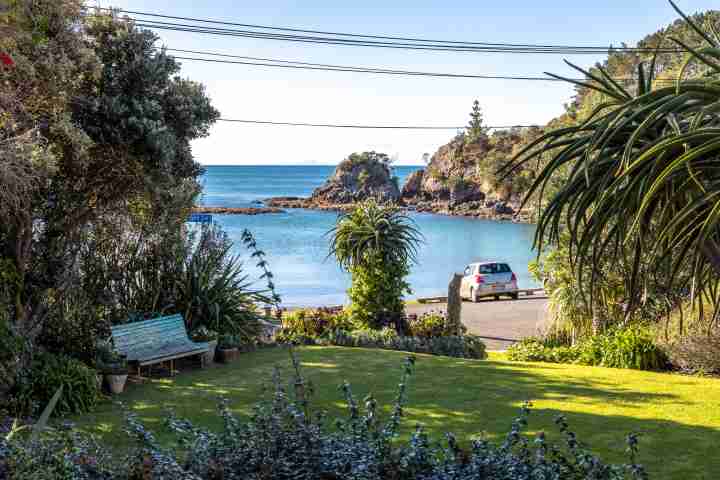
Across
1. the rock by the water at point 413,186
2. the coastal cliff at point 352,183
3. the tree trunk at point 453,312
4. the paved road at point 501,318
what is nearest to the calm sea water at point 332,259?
the paved road at point 501,318

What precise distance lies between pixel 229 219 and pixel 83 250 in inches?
3035

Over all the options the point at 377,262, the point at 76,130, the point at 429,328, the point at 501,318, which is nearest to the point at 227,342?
the point at 76,130

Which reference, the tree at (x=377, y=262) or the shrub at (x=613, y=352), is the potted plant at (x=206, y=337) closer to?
the tree at (x=377, y=262)

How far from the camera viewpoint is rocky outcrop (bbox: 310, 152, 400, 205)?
10994 cm

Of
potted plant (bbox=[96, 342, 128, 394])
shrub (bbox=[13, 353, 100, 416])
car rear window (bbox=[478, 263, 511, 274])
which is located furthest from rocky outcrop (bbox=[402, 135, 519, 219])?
shrub (bbox=[13, 353, 100, 416])

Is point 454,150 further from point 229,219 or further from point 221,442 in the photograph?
point 221,442

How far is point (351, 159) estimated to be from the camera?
11381cm

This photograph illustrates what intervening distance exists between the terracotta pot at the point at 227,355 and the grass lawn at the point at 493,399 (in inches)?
8.1

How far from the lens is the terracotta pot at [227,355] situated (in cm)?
1141

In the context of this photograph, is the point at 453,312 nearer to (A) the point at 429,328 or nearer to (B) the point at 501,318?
(A) the point at 429,328

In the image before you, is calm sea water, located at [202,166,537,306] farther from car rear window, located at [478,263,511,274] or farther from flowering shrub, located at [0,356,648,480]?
flowering shrub, located at [0,356,648,480]

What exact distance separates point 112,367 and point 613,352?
8.08 meters

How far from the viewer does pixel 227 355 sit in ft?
37.4

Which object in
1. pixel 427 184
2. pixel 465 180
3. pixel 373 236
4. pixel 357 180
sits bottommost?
pixel 373 236
